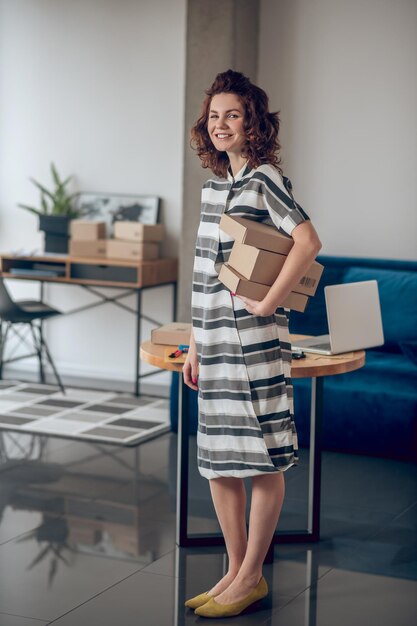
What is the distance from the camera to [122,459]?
5.14 meters

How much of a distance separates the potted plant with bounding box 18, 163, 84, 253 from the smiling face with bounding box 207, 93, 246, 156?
3.74m

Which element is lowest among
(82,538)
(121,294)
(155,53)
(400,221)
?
(82,538)

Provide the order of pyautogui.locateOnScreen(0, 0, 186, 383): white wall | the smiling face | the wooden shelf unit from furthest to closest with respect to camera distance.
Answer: pyautogui.locateOnScreen(0, 0, 186, 383): white wall → the wooden shelf unit → the smiling face

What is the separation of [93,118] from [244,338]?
4238 mm

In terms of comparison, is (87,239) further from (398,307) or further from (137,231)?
(398,307)

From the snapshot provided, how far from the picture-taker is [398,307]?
577 cm

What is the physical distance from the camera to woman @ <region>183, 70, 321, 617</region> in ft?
10.4

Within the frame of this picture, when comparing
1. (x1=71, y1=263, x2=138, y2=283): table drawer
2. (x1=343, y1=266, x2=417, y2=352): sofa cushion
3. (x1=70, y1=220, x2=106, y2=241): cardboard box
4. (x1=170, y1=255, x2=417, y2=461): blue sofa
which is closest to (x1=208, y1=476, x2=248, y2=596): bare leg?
(x1=170, y1=255, x2=417, y2=461): blue sofa

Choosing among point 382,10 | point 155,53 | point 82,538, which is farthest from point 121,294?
point 82,538

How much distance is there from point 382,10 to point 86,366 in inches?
123

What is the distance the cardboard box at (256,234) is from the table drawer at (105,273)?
3319 mm

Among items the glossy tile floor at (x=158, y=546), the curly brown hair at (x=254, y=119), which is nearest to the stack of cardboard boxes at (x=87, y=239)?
the glossy tile floor at (x=158, y=546)

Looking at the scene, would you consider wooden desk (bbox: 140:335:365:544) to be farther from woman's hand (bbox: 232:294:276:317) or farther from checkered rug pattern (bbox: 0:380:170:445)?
checkered rug pattern (bbox: 0:380:170:445)

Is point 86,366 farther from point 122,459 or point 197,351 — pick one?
point 197,351
